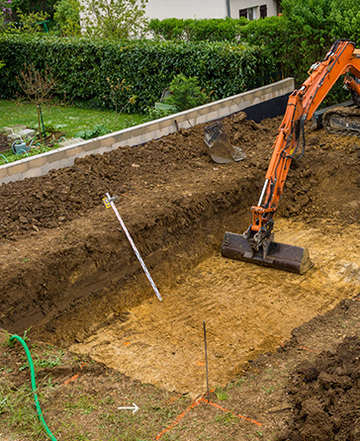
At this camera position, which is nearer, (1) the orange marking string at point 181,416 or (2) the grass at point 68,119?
(1) the orange marking string at point 181,416

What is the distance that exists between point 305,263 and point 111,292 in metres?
3.53

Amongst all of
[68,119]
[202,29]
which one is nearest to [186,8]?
[202,29]

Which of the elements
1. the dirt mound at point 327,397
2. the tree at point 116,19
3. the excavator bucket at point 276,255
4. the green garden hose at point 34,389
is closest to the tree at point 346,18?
the excavator bucket at point 276,255

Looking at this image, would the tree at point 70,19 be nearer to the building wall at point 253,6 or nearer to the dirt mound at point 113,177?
the building wall at point 253,6

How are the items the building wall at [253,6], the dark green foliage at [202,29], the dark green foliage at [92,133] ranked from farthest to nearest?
the building wall at [253,6] → the dark green foliage at [202,29] → the dark green foliage at [92,133]

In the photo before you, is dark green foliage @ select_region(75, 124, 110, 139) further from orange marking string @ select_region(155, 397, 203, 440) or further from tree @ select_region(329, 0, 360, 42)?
orange marking string @ select_region(155, 397, 203, 440)

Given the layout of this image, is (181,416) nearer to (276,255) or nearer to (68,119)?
(276,255)

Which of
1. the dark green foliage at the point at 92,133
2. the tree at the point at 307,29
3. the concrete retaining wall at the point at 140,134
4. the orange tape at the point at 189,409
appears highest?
the tree at the point at 307,29

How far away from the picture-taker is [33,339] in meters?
8.36

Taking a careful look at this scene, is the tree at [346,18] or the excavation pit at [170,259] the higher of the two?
the tree at [346,18]

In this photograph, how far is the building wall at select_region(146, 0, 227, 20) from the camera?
23031mm

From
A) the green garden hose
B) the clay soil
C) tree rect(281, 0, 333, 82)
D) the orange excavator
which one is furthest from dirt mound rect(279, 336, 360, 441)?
tree rect(281, 0, 333, 82)

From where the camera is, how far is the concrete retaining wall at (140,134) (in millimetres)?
11766

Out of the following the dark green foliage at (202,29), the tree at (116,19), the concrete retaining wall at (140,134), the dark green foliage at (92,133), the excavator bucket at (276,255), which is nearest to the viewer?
the excavator bucket at (276,255)
